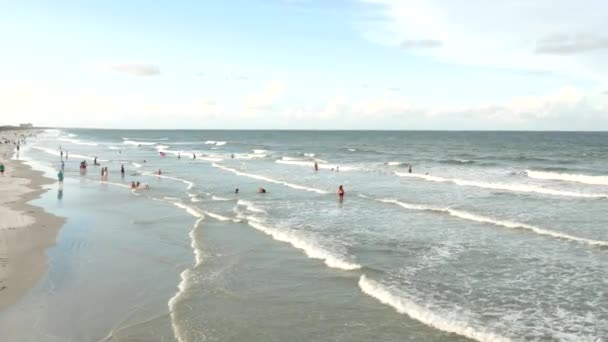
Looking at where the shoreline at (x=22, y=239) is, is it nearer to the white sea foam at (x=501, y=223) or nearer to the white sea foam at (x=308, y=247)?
the white sea foam at (x=308, y=247)

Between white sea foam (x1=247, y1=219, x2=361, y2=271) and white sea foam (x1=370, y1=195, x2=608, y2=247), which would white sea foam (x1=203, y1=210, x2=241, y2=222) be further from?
white sea foam (x1=370, y1=195, x2=608, y2=247)

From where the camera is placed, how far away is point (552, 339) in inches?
421

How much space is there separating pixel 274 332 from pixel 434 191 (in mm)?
25526

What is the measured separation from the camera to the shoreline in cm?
1359

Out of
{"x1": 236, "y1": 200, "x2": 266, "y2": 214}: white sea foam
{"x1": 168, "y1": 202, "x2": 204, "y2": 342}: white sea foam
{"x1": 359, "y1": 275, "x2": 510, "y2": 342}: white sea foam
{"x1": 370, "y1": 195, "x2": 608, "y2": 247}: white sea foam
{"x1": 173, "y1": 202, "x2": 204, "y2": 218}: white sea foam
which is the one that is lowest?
{"x1": 168, "y1": 202, "x2": 204, "y2": 342}: white sea foam

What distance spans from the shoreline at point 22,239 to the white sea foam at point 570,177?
122ft

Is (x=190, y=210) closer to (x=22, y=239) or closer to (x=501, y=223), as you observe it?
(x=22, y=239)

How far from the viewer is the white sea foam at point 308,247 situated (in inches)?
Answer: 634

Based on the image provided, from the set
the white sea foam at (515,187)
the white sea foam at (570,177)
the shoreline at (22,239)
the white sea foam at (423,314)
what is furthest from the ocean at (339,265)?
the white sea foam at (570,177)

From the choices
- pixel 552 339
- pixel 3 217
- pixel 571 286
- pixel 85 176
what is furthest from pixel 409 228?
pixel 85 176

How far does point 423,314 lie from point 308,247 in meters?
6.93

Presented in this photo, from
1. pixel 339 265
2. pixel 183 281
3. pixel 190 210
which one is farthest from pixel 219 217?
pixel 183 281

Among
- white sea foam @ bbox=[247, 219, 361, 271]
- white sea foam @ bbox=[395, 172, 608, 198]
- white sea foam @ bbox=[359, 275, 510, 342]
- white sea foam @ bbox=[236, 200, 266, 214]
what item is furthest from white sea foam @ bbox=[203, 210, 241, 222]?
white sea foam @ bbox=[395, 172, 608, 198]

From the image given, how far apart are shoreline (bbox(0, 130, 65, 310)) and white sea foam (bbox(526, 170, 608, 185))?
3711cm
